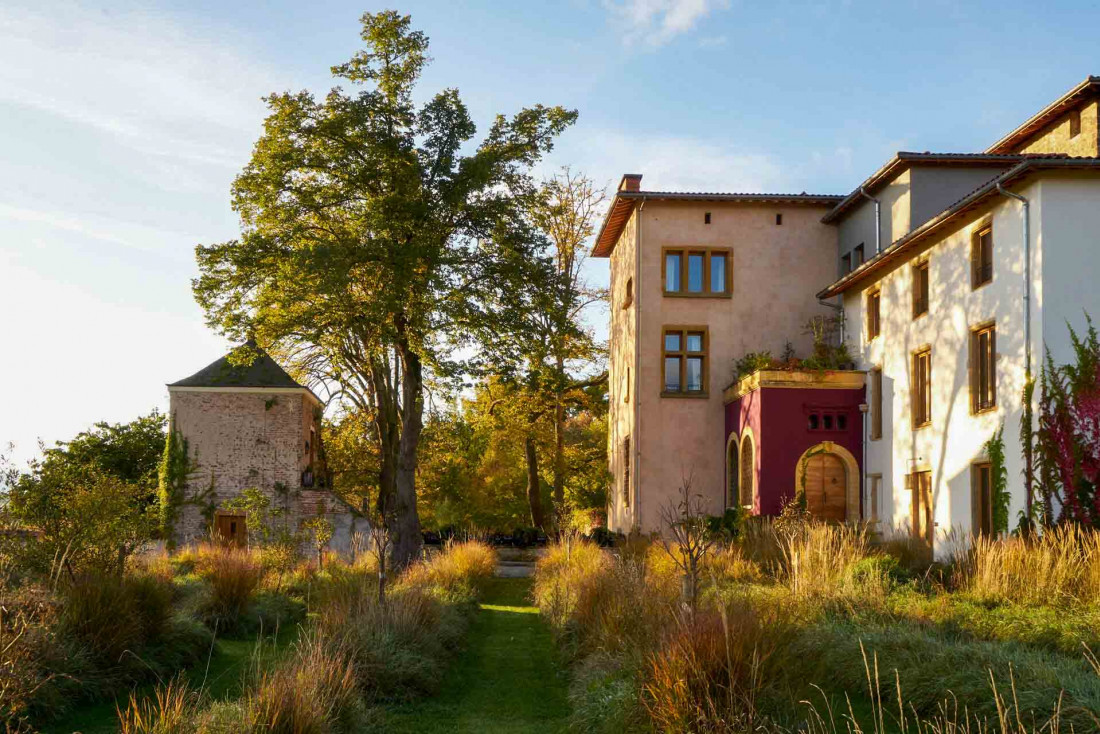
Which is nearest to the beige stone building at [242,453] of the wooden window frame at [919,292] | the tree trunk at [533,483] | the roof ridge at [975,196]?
the tree trunk at [533,483]

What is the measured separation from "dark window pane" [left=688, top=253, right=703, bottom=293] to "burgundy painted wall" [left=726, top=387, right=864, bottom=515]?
4.66 meters

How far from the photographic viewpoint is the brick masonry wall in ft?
105

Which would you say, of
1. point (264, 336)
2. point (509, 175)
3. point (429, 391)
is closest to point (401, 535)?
point (429, 391)

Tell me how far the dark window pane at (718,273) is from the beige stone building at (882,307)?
4 cm

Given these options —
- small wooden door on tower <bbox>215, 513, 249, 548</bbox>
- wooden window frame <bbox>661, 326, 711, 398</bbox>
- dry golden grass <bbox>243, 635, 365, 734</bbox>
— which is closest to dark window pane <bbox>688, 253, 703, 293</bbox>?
wooden window frame <bbox>661, 326, 711, 398</bbox>

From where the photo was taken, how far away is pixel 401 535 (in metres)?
25.2

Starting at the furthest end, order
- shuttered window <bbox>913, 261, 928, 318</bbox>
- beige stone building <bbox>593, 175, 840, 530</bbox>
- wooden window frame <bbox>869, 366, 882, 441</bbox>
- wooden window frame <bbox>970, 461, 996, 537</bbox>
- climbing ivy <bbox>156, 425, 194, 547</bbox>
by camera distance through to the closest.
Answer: climbing ivy <bbox>156, 425, 194, 547</bbox>
beige stone building <bbox>593, 175, 840, 530</bbox>
wooden window frame <bbox>869, 366, 882, 441</bbox>
shuttered window <bbox>913, 261, 928, 318</bbox>
wooden window frame <bbox>970, 461, 996, 537</bbox>

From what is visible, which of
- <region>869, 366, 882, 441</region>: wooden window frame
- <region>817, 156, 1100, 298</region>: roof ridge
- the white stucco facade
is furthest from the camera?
<region>869, 366, 882, 441</region>: wooden window frame

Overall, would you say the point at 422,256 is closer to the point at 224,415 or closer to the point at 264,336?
the point at 264,336

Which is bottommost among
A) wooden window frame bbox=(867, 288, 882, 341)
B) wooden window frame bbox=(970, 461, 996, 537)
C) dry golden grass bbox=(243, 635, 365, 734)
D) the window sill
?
dry golden grass bbox=(243, 635, 365, 734)

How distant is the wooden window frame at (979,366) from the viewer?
18.6 m

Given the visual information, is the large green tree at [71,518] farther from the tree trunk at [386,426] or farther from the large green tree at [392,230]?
the tree trunk at [386,426]

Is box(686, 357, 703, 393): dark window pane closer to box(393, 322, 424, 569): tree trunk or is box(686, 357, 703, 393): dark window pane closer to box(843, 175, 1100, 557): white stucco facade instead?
box(843, 175, 1100, 557): white stucco facade

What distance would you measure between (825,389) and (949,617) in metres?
14.4
